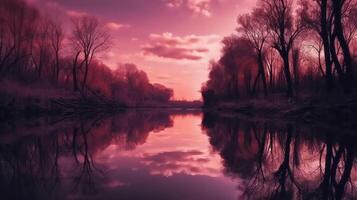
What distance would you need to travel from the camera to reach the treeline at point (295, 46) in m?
19.4

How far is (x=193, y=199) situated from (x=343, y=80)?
17845 mm

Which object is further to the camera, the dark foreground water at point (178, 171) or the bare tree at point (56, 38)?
the bare tree at point (56, 38)

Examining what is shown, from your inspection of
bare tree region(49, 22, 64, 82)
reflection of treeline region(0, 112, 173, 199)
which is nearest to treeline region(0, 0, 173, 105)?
bare tree region(49, 22, 64, 82)

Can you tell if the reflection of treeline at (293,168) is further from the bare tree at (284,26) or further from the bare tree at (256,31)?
the bare tree at (256,31)

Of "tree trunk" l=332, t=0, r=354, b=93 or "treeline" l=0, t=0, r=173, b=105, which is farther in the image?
"treeline" l=0, t=0, r=173, b=105

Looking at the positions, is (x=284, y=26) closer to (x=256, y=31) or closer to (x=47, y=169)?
(x=256, y=31)

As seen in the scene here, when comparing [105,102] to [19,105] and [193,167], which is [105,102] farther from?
[193,167]

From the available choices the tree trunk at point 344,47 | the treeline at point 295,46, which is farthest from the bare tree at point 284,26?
the tree trunk at point 344,47

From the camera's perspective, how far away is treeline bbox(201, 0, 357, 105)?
19394 mm

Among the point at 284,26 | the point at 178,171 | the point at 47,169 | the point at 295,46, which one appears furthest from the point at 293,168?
the point at 295,46

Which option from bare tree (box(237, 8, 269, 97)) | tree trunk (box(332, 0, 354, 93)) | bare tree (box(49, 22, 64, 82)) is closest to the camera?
tree trunk (box(332, 0, 354, 93))

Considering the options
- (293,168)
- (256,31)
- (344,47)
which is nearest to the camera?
(293,168)

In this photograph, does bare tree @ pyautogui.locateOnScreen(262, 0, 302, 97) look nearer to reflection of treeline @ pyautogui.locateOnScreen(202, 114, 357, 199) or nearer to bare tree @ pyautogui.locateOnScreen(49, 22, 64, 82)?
reflection of treeline @ pyautogui.locateOnScreen(202, 114, 357, 199)

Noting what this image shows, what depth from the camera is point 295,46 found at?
42.4 metres
